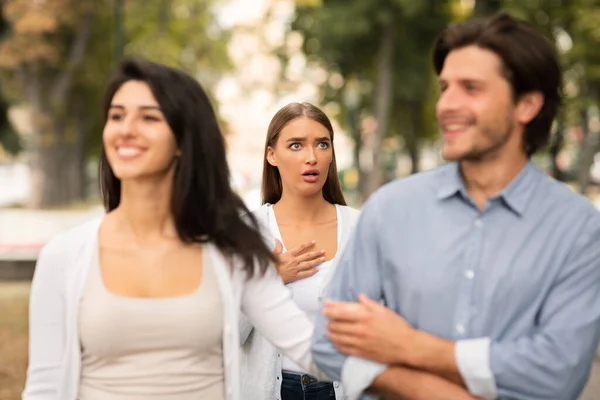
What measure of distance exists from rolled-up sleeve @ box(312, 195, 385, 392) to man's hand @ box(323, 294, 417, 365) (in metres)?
0.07

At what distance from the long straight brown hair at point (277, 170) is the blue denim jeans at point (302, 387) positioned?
3.17 ft

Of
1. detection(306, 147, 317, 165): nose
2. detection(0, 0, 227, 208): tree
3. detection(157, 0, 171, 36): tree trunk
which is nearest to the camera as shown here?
detection(306, 147, 317, 165): nose

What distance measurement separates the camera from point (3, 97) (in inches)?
1401

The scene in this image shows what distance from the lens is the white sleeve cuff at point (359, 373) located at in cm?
267

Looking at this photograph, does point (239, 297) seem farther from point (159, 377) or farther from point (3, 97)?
point (3, 97)

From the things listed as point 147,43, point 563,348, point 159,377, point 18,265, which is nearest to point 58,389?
point 159,377

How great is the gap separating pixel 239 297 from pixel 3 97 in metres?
34.5

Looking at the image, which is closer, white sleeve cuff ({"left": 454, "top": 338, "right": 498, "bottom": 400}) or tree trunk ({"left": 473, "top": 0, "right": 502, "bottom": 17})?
white sleeve cuff ({"left": 454, "top": 338, "right": 498, "bottom": 400})

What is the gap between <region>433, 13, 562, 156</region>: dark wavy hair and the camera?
8.66ft

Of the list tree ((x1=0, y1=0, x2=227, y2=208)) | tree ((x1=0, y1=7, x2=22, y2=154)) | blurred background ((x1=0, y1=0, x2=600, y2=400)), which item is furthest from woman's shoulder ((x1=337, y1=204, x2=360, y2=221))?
tree ((x1=0, y1=7, x2=22, y2=154))

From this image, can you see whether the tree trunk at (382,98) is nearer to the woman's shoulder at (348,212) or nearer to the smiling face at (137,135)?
the woman's shoulder at (348,212)

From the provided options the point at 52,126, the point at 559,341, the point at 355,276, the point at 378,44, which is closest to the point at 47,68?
the point at 52,126

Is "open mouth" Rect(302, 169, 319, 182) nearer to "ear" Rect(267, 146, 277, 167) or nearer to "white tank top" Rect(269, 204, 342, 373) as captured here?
"ear" Rect(267, 146, 277, 167)

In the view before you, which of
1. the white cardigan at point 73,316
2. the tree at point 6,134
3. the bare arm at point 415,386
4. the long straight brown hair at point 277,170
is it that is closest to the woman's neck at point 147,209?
the white cardigan at point 73,316
